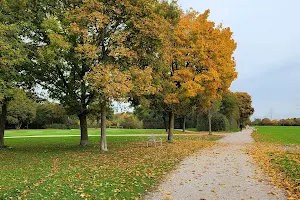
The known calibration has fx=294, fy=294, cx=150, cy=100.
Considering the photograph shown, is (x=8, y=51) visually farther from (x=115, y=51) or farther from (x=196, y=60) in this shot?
(x=196, y=60)

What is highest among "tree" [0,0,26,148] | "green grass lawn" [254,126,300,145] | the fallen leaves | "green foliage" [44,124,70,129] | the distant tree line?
"tree" [0,0,26,148]

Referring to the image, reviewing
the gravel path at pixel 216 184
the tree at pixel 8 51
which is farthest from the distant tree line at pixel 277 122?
the tree at pixel 8 51

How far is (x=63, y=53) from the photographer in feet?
51.9

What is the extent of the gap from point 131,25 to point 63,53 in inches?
159

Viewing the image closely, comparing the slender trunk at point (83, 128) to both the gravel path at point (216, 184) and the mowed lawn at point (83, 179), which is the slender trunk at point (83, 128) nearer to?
the mowed lawn at point (83, 179)

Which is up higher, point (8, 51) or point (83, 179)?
point (8, 51)

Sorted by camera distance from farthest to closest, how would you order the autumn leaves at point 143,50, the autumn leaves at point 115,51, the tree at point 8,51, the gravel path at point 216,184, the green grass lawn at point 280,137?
the green grass lawn at point 280,137, the autumn leaves at point 115,51, the autumn leaves at point 143,50, the tree at point 8,51, the gravel path at point 216,184

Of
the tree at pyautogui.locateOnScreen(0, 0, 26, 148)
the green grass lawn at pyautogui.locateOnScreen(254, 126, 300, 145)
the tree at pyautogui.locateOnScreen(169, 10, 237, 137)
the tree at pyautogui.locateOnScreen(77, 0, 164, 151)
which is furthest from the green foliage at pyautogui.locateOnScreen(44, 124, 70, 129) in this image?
the tree at pyautogui.locateOnScreen(0, 0, 26, 148)

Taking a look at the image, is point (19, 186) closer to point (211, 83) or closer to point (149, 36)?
point (149, 36)

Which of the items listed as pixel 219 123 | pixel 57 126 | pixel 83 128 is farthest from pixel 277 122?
pixel 83 128

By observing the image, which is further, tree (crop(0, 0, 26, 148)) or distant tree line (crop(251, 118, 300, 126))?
distant tree line (crop(251, 118, 300, 126))

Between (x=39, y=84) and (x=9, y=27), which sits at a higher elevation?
(x=9, y=27)

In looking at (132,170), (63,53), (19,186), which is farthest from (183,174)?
(63,53)

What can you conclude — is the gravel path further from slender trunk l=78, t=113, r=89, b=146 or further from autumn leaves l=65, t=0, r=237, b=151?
slender trunk l=78, t=113, r=89, b=146
